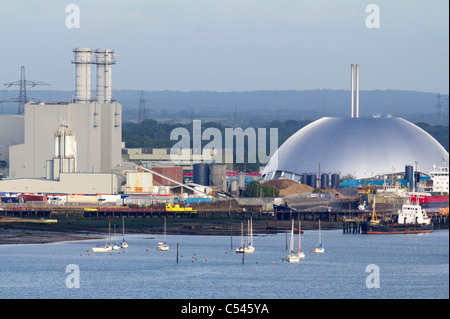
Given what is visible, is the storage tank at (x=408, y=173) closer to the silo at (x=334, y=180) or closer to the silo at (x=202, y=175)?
the silo at (x=334, y=180)

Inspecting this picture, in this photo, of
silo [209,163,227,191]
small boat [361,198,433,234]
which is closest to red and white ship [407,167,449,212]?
small boat [361,198,433,234]

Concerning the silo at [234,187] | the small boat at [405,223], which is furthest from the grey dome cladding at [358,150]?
the small boat at [405,223]

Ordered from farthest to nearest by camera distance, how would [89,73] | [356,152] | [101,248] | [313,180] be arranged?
[356,152], [313,180], [89,73], [101,248]

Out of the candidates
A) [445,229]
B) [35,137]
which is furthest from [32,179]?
[445,229]

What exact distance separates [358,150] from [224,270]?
46374 mm

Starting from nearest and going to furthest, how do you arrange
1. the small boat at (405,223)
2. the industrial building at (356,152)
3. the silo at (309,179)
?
the small boat at (405,223) → the silo at (309,179) → the industrial building at (356,152)

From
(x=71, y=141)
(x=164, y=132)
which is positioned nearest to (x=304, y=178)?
(x=71, y=141)

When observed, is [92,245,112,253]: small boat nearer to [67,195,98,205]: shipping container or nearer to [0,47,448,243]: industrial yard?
[0,47,448,243]: industrial yard

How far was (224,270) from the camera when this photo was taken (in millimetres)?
51656

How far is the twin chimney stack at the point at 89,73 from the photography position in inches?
3617

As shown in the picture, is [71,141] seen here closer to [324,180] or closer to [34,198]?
[34,198]

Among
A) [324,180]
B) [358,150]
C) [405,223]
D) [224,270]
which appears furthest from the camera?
[358,150]

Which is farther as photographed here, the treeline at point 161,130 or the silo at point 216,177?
the treeline at point 161,130
